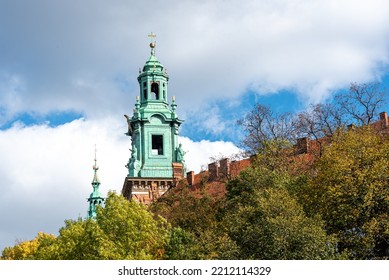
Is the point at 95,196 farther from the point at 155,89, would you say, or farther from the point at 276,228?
the point at 276,228

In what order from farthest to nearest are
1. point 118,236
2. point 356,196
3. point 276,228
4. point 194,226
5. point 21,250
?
point 21,250
point 194,226
point 118,236
point 356,196
point 276,228

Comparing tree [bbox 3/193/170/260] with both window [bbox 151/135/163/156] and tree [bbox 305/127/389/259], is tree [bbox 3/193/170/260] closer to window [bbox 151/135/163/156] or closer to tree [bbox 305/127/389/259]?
tree [bbox 305/127/389/259]

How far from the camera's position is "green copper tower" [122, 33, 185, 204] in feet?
324

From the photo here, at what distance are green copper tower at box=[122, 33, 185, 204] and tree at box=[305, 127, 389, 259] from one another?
45046 mm

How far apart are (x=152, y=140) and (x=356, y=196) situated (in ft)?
182

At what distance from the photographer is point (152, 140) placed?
105 m

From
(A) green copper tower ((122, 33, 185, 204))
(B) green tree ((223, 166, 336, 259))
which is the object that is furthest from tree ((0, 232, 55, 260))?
(B) green tree ((223, 166, 336, 259))

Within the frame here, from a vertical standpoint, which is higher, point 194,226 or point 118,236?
point 194,226

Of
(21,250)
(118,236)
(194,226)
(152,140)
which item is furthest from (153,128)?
(118,236)

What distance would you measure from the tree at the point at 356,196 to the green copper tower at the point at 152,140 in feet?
148

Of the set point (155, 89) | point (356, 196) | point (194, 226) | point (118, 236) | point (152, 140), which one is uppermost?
point (155, 89)

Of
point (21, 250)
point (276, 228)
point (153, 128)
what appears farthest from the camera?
point (153, 128)

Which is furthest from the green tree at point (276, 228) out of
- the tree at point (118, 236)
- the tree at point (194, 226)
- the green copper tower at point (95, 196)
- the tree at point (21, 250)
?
the green copper tower at point (95, 196)
